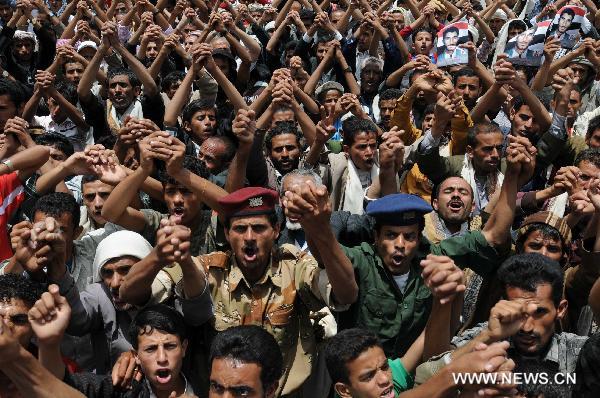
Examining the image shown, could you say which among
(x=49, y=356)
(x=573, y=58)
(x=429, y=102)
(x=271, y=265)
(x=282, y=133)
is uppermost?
(x=573, y=58)

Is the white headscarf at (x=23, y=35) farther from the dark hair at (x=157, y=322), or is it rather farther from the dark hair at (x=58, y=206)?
the dark hair at (x=157, y=322)

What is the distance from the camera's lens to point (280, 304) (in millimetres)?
3846

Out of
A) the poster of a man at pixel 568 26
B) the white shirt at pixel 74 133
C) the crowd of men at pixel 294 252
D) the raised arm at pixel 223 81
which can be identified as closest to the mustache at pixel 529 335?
the crowd of men at pixel 294 252

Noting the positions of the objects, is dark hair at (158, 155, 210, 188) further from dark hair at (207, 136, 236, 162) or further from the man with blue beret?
the man with blue beret

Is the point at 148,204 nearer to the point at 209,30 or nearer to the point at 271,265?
the point at 271,265

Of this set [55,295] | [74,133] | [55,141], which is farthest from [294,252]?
[74,133]

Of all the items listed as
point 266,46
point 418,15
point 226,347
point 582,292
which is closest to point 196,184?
point 226,347

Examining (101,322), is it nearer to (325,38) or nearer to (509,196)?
(509,196)

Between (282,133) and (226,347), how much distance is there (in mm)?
2739

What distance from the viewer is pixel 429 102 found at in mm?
7012

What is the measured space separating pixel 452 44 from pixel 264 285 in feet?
15.1

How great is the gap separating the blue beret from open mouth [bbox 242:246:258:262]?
60cm

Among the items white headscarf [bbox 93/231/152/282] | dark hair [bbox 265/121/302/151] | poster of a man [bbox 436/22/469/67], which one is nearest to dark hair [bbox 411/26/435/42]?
poster of a man [bbox 436/22/469/67]

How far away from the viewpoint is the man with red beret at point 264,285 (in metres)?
3.83
